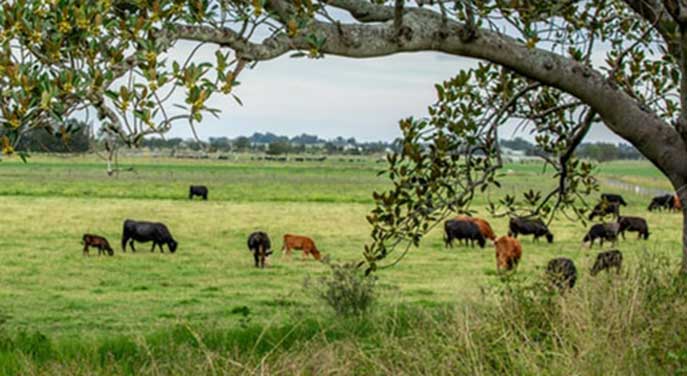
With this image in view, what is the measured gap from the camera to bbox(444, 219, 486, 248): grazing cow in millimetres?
32719

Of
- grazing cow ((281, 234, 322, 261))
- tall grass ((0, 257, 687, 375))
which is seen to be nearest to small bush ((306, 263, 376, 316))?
tall grass ((0, 257, 687, 375))

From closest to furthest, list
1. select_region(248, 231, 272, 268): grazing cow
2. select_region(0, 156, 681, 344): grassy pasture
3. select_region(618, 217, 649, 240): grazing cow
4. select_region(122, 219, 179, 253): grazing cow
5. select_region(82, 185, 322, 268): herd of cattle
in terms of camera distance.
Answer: select_region(0, 156, 681, 344): grassy pasture → select_region(248, 231, 272, 268): grazing cow → select_region(82, 185, 322, 268): herd of cattle → select_region(122, 219, 179, 253): grazing cow → select_region(618, 217, 649, 240): grazing cow

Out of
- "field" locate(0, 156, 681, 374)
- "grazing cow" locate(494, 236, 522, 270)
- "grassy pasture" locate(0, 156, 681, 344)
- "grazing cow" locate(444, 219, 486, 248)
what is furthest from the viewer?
"grazing cow" locate(444, 219, 486, 248)

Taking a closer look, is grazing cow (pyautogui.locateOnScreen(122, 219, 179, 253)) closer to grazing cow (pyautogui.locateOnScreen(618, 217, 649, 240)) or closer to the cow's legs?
the cow's legs

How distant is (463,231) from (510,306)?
2472 centimetres

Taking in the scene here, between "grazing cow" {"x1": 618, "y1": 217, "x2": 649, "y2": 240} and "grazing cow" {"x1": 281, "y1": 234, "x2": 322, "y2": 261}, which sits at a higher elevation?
"grazing cow" {"x1": 618, "y1": 217, "x2": 649, "y2": 240}

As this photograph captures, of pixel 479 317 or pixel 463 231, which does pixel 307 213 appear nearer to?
pixel 463 231

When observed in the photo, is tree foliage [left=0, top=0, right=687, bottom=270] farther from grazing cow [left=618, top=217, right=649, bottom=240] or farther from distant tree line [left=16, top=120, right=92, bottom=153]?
grazing cow [left=618, top=217, right=649, bottom=240]

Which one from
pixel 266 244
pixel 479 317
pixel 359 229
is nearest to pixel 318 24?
pixel 479 317

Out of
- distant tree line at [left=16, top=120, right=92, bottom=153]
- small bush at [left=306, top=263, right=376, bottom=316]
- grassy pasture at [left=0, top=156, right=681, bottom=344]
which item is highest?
distant tree line at [left=16, top=120, right=92, bottom=153]

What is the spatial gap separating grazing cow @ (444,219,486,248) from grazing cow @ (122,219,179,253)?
979 cm

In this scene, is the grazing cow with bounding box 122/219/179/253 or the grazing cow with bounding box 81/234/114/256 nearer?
the grazing cow with bounding box 81/234/114/256

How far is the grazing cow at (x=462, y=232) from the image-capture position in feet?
107

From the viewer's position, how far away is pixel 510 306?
851 cm
